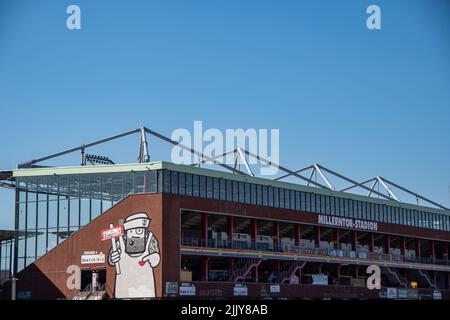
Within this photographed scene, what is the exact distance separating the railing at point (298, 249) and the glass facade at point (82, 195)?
4872 mm

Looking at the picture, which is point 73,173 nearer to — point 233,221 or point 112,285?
point 112,285

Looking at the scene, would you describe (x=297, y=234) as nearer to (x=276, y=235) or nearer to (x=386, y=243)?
(x=276, y=235)

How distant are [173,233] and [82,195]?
1134 centimetres

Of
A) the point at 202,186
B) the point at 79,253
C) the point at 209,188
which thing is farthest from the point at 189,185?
the point at 79,253

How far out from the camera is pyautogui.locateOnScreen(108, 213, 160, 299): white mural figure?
83875mm

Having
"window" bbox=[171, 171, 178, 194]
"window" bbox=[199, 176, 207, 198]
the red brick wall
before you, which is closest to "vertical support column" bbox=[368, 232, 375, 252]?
"window" bbox=[199, 176, 207, 198]

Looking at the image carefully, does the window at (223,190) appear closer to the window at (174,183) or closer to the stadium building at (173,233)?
the stadium building at (173,233)

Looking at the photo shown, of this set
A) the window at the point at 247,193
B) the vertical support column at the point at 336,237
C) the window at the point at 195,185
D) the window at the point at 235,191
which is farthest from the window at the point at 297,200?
the window at the point at 195,185

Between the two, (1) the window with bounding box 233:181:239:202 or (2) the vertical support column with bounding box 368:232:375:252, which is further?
(2) the vertical support column with bounding box 368:232:375:252

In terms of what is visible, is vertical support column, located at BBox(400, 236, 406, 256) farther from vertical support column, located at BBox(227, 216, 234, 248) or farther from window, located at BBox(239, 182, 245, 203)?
vertical support column, located at BBox(227, 216, 234, 248)

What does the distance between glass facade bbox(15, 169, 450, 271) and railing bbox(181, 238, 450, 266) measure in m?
4.87

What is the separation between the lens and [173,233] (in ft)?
280
